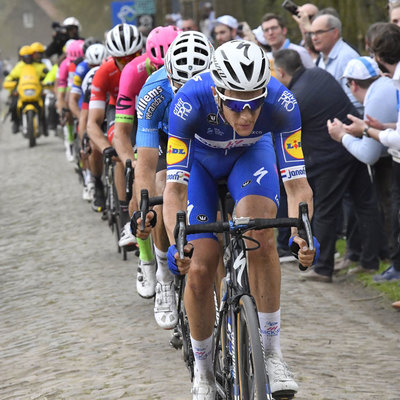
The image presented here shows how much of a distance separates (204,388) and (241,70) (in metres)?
1.78

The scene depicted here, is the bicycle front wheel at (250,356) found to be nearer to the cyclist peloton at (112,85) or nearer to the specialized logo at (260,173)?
the specialized logo at (260,173)

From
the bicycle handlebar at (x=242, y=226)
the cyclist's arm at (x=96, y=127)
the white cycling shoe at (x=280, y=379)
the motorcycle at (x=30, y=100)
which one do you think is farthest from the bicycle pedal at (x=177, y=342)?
the motorcycle at (x=30, y=100)

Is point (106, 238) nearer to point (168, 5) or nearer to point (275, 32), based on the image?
point (275, 32)

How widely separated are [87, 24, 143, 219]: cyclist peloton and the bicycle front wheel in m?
5.14

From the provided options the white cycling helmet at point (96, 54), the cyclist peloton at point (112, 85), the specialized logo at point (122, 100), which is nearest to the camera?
the specialized logo at point (122, 100)

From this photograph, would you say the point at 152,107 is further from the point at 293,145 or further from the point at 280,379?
the point at 280,379

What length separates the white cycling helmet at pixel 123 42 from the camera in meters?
9.23

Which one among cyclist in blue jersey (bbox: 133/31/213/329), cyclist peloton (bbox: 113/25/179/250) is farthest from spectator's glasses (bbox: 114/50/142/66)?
cyclist in blue jersey (bbox: 133/31/213/329)

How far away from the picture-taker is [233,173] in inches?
211

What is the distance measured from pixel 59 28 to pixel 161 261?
16.5 m

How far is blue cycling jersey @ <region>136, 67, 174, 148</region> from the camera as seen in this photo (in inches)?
253

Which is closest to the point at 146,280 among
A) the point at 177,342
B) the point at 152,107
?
the point at 177,342

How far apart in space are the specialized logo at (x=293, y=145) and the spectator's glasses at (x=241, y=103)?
1.39ft

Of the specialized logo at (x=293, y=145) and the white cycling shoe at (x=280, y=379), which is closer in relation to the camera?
the white cycling shoe at (x=280, y=379)
